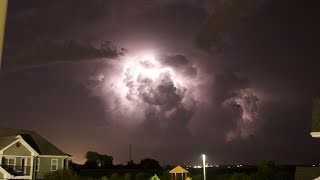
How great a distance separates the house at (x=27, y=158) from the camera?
1919 inches

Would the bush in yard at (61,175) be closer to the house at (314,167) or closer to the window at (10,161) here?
the window at (10,161)

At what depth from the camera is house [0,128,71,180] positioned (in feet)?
160

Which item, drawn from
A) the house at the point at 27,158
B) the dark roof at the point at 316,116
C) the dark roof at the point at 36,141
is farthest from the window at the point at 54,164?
the dark roof at the point at 316,116

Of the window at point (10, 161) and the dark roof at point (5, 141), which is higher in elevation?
the dark roof at point (5, 141)

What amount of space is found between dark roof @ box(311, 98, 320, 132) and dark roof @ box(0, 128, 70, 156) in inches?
1543

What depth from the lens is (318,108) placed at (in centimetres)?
2064

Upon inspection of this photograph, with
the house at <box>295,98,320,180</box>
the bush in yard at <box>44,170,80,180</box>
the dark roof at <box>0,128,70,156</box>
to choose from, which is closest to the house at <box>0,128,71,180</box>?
the dark roof at <box>0,128,70,156</box>

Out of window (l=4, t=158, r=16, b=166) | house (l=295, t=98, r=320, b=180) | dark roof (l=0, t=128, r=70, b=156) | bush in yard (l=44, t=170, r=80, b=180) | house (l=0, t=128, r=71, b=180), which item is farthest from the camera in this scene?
dark roof (l=0, t=128, r=70, b=156)

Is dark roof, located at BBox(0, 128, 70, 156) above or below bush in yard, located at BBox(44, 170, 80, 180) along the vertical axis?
above

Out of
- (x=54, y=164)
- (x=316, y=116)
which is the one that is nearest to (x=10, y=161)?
(x=54, y=164)

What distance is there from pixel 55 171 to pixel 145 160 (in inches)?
2471

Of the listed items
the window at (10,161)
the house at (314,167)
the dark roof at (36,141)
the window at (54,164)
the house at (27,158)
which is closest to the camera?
the house at (314,167)

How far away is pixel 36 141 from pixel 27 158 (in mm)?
6274

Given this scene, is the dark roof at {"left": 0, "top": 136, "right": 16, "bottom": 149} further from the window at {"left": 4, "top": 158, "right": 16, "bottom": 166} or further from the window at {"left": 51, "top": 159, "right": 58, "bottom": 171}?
the window at {"left": 51, "top": 159, "right": 58, "bottom": 171}
